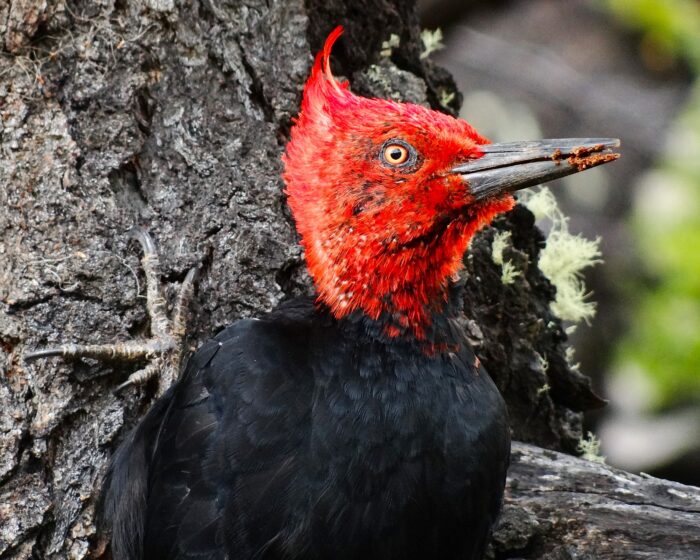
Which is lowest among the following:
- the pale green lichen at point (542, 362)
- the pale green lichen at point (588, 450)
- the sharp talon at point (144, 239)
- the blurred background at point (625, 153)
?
the sharp talon at point (144, 239)

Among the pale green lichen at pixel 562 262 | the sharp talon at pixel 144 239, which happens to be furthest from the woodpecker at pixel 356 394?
the pale green lichen at pixel 562 262

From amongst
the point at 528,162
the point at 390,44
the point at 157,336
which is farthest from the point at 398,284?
the point at 390,44

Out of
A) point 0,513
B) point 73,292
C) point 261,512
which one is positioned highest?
point 73,292

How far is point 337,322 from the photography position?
268cm

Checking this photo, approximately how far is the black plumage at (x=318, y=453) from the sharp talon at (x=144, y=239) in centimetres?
37

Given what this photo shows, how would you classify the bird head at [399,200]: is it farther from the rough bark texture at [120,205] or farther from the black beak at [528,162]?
the rough bark texture at [120,205]

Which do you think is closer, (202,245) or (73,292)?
(73,292)

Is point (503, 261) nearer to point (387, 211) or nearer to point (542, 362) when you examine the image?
point (542, 362)

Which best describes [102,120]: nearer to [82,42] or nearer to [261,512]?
[82,42]

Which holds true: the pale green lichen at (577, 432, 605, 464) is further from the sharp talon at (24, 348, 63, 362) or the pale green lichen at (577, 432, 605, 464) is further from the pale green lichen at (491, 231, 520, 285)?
the sharp talon at (24, 348, 63, 362)

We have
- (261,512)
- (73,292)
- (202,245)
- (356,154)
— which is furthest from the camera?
(202,245)

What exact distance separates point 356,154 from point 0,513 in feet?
4.28

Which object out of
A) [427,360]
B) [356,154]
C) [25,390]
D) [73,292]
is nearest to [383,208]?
[356,154]

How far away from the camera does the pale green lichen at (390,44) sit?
11.5ft
